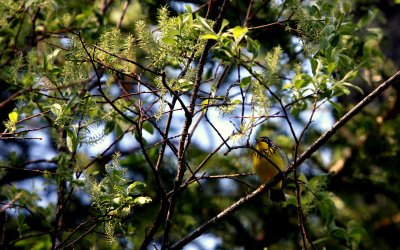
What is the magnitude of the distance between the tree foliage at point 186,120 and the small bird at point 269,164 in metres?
0.12

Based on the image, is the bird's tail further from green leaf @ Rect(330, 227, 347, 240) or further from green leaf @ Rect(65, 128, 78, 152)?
green leaf @ Rect(65, 128, 78, 152)

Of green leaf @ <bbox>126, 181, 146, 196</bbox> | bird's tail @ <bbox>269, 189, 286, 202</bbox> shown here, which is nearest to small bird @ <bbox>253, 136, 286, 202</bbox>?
bird's tail @ <bbox>269, 189, 286, 202</bbox>

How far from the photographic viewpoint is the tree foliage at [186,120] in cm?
284

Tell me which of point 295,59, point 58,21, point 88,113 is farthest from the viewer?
point 295,59

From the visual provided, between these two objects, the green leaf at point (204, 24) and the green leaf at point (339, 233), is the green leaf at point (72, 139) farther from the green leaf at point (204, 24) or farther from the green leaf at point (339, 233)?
the green leaf at point (339, 233)

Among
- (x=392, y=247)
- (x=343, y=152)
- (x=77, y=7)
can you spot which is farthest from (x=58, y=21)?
(x=392, y=247)

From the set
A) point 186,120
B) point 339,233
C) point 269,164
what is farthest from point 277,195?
point 186,120

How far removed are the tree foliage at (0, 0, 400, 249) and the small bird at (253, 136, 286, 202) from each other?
0.12m

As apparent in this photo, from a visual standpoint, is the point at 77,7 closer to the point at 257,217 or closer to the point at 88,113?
the point at 88,113

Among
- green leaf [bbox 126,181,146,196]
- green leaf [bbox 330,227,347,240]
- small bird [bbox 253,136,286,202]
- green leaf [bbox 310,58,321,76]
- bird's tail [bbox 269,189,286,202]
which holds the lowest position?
green leaf [bbox 330,227,347,240]

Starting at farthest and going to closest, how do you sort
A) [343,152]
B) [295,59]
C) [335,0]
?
[343,152], [295,59], [335,0]

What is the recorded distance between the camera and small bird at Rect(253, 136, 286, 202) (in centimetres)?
483

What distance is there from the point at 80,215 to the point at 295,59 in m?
2.39

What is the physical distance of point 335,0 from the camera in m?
4.12
